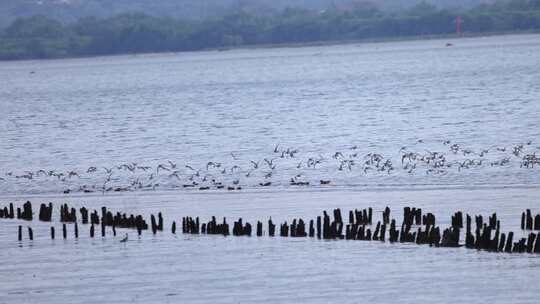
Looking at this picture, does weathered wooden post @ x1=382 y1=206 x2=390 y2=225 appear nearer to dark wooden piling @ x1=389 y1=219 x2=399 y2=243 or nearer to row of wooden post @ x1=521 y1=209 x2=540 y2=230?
dark wooden piling @ x1=389 y1=219 x2=399 y2=243

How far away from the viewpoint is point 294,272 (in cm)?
2823

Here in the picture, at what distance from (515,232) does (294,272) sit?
6.06 m

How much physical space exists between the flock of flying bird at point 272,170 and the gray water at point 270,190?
0.41ft

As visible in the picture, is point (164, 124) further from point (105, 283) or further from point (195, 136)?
point (105, 283)

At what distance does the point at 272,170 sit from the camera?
162 ft

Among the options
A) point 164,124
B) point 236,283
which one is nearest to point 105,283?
point 236,283

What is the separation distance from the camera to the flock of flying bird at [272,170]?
45844mm

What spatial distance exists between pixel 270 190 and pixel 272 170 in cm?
624

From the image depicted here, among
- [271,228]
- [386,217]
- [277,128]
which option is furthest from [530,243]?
[277,128]

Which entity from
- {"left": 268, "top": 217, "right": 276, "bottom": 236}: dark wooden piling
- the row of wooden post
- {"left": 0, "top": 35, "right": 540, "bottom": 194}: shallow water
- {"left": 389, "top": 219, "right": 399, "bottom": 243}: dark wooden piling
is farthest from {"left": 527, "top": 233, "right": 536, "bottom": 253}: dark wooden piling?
{"left": 0, "top": 35, "right": 540, "bottom": 194}: shallow water

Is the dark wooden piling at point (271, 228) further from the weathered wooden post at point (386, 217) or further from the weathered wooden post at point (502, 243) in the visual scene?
the weathered wooden post at point (502, 243)

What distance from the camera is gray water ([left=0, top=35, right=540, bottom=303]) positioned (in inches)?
1064

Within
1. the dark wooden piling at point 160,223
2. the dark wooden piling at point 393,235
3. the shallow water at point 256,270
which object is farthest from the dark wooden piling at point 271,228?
the dark wooden piling at point 160,223

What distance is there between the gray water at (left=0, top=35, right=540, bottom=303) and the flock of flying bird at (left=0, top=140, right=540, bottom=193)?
0.12m
